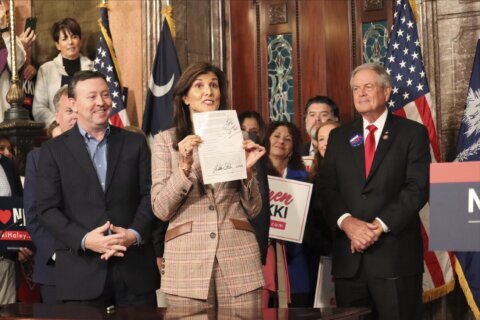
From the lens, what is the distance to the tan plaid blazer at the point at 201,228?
367cm

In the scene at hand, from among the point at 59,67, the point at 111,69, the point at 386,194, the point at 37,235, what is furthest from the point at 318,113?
the point at 59,67

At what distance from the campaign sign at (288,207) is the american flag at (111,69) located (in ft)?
6.60

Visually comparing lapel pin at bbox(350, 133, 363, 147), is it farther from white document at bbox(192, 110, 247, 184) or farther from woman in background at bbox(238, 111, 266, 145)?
white document at bbox(192, 110, 247, 184)

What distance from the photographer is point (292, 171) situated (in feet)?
17.9

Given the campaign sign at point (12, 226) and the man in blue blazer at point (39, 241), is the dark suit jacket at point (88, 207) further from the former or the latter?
the campaign sign at point (12, 226)

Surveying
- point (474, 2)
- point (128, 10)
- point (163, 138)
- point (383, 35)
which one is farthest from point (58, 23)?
point (163, 138)

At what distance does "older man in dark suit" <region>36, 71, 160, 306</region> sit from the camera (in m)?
4.02

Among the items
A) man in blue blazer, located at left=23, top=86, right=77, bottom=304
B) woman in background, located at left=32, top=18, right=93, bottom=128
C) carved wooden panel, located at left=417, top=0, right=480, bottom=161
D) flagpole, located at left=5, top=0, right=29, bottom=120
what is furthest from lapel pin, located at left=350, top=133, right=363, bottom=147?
woman in background, located at left=32, top=18, right=93, bottom=128

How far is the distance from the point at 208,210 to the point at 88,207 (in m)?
0.66

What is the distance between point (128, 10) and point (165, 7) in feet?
1.41

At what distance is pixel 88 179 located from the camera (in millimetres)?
4125

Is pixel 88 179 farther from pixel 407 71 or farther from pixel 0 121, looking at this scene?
pixel 0 121

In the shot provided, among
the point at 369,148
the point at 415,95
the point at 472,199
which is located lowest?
the point at 472,199

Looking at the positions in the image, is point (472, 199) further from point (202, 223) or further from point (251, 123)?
point (251, 123)
